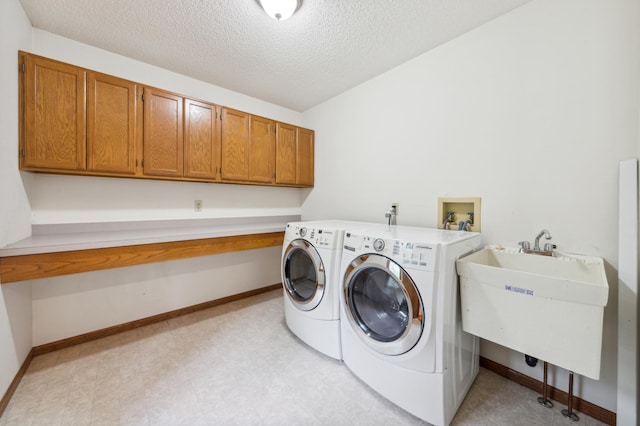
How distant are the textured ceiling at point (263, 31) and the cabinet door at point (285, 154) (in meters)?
0.65

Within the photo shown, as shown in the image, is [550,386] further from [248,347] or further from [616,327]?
[248,347]

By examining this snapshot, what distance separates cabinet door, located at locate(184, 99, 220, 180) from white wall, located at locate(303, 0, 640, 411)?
1695mm

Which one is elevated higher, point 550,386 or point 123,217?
point 123,217

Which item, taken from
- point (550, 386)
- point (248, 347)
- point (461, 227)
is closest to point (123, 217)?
point (248, 347)

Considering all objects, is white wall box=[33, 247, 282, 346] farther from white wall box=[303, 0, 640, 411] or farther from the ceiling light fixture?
the ceiling light fixture

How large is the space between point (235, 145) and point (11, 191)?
Answer: 1599 millimetres

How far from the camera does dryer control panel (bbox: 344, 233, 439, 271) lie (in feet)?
4.11

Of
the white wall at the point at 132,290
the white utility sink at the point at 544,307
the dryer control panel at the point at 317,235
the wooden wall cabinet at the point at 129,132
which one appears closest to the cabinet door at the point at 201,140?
the wooden wall cabinet at the point at 129,132

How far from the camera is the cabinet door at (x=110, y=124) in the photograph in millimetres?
1844

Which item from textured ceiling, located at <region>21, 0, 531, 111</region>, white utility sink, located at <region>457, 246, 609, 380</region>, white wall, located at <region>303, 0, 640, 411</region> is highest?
textured ceiling, located at <region>21, 0, 531, 111</region>

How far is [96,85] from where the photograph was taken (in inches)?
72.9

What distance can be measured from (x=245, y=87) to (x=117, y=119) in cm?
132

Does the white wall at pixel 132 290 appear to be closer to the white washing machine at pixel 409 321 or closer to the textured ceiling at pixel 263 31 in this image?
the white washing machine at pixel 409 321

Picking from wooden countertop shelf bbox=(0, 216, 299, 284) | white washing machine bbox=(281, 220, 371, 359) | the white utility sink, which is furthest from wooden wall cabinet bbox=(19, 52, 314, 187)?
the white utility sink
